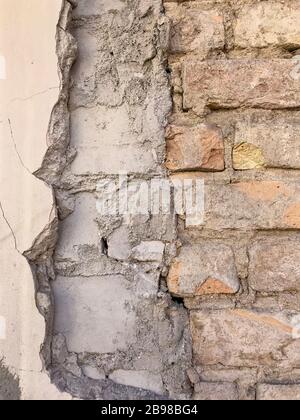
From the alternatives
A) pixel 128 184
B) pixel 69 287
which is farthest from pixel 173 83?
pixel 69 287

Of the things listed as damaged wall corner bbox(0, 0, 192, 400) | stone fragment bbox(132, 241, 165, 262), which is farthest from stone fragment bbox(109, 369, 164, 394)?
stone fragment bbox(132, 241, 165, 262)

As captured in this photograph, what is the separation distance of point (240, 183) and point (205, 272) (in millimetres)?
191

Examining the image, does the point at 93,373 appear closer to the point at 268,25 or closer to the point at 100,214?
the point at 100,214

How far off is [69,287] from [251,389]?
419 mm

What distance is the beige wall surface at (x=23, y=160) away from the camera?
39.0 inches

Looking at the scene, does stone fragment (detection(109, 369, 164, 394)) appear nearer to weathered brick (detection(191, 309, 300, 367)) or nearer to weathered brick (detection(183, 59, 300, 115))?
weathered brick (detection(191, 309, 300, 367))

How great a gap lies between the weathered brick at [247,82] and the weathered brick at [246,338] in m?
0.42

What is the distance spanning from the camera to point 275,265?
3.33 feet

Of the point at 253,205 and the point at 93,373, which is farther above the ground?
the point at 253,205

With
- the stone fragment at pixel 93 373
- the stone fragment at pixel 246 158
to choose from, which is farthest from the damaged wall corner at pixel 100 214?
the stone fragment at pixel 246 158

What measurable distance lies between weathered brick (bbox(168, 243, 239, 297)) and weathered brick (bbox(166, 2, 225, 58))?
396mm

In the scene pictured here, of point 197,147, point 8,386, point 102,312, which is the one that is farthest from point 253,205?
point 8,386

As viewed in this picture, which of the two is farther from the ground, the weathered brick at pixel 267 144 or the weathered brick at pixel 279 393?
the weathered brick at pixel 267 144

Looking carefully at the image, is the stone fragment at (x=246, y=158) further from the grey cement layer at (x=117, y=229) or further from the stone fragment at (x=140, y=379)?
the stone fragment at (x=140, y=379)
